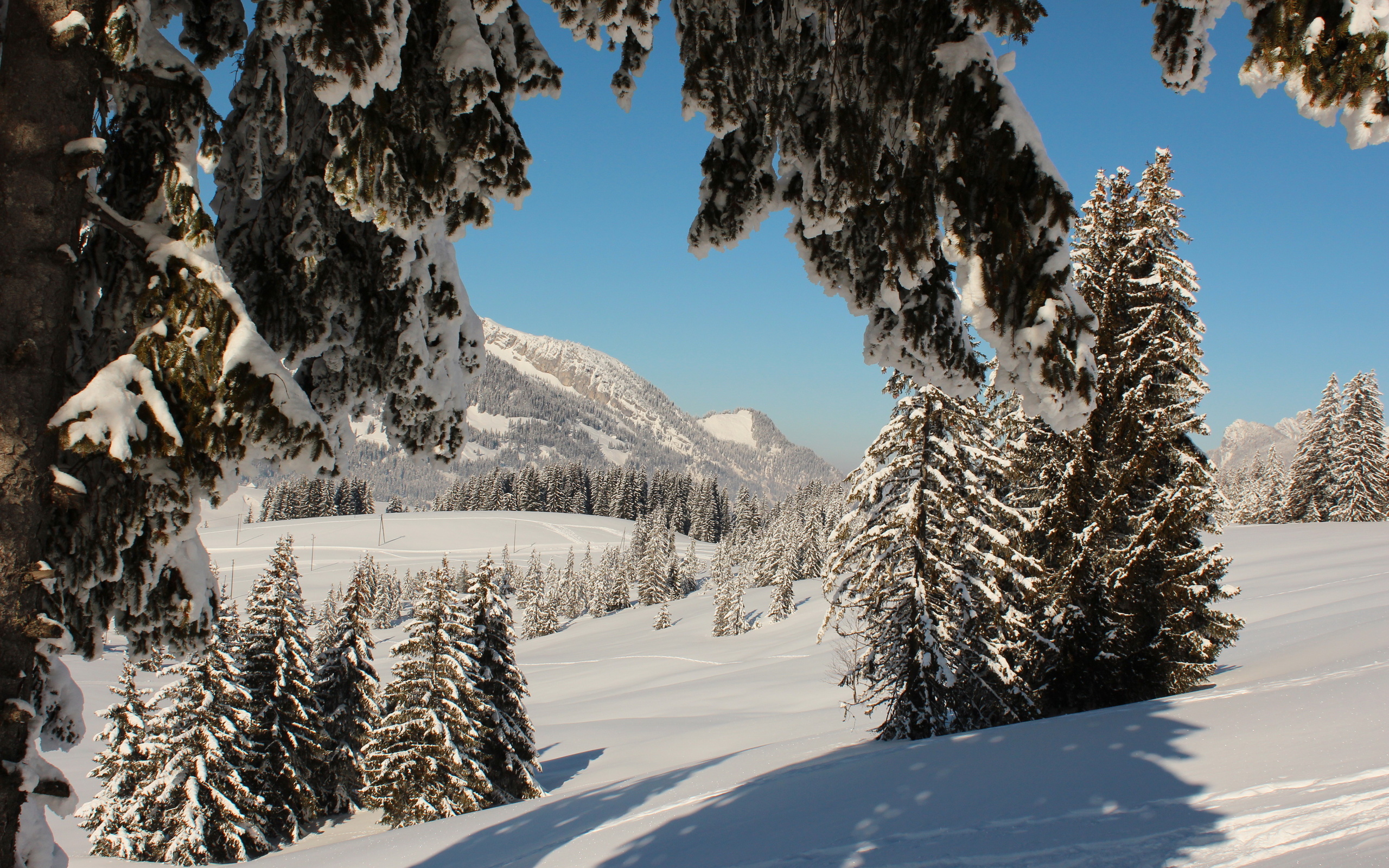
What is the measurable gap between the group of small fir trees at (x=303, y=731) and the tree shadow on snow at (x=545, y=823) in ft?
21.1

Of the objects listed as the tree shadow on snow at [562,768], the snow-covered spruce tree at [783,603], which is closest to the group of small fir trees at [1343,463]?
the snow-covered spruce tree at [783,603]

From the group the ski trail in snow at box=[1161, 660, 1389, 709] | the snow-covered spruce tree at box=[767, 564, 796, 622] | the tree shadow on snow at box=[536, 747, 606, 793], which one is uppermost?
the ski trail in snow at box=[1161, 660, 1389, 709]

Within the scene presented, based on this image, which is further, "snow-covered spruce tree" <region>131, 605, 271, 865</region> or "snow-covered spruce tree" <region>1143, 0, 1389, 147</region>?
"snow-covered spruce tree" <region>131, 605, 271, 865</region>

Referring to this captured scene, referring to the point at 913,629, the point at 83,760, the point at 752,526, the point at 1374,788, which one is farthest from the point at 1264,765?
the point at 752,526

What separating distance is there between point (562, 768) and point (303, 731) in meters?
7.85

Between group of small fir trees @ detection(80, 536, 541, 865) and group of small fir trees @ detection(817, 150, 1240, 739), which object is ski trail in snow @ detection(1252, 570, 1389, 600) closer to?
group of small fir trees @ detection(817, 150, 1240, 739)

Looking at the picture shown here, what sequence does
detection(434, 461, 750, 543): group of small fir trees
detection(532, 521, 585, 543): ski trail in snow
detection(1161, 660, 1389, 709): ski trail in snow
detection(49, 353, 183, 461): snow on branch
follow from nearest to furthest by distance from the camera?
detection(49, 353, 183, 461): snow on branch → detection(1161, 660, 1389, 709): ski trail in snow → detection(532, 521, 585, 543): ski trail in snow → detection(434, 461, 750, 543): group of small fir trees

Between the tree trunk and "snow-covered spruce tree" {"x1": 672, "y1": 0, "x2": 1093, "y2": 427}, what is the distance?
2231 millimetres

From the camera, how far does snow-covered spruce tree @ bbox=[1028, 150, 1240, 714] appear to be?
1253 centimetres

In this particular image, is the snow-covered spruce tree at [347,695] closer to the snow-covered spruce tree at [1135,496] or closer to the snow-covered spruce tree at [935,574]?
A: the snow-covered spruce tree at [935,574]

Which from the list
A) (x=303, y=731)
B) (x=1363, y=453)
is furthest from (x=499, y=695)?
(x=1363, y=453)

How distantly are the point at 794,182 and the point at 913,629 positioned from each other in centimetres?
1079

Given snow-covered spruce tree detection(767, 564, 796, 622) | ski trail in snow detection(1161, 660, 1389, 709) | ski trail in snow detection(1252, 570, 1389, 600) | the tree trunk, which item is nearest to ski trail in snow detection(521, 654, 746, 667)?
snow-covered spruce tree detection(767, 564, 796, 622)

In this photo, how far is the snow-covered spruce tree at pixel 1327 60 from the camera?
1.68m
